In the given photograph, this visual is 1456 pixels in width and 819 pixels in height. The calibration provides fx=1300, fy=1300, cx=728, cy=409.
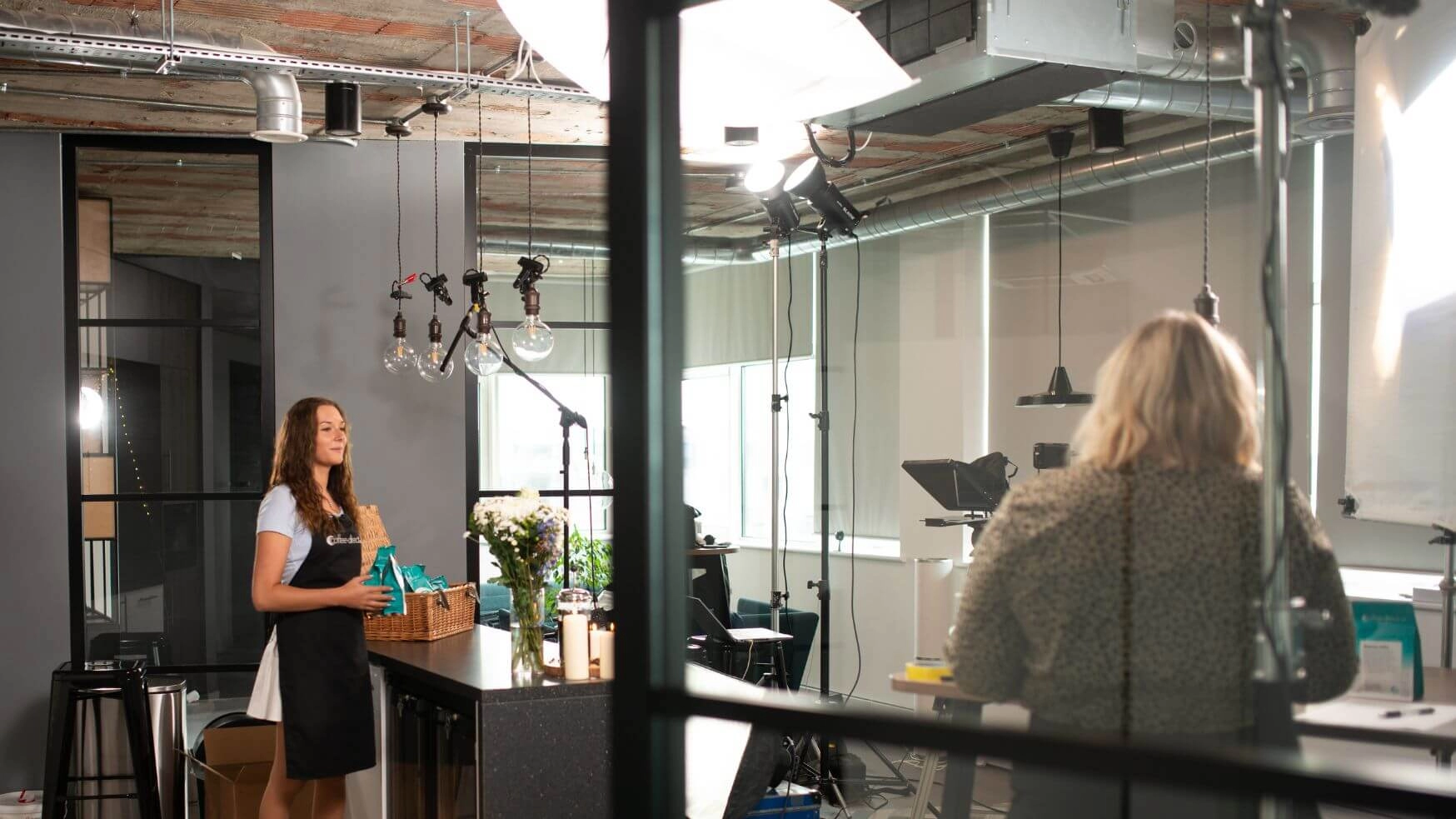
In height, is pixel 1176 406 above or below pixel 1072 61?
below

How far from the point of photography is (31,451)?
17.2 feet

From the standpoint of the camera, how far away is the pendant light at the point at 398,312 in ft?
16.1

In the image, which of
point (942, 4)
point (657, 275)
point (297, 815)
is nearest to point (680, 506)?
point (657, 275)

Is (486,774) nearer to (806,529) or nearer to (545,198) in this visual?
(806,529)

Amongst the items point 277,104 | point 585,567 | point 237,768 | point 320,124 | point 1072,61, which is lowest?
point 237,768

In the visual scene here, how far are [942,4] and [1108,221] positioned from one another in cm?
125

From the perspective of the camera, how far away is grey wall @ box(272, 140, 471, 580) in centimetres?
545

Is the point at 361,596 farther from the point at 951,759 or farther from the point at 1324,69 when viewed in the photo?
the point at 1324,69

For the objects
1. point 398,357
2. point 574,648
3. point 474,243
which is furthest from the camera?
point 474,243

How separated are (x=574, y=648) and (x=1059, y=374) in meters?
2.22

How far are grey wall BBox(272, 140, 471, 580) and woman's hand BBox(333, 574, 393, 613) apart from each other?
6.52 feet

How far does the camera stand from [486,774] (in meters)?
3.01

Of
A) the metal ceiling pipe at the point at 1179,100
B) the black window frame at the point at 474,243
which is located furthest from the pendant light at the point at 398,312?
the metal ceiling pipe at the point at 1179,100

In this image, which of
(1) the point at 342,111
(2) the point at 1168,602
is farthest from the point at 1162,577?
(1) the point at 342,111
